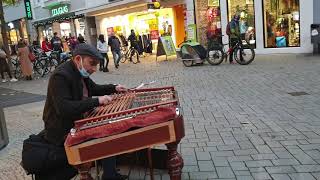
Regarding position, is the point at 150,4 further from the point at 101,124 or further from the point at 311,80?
the point at 101,124

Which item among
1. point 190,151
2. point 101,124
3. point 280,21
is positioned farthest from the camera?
point 280,21

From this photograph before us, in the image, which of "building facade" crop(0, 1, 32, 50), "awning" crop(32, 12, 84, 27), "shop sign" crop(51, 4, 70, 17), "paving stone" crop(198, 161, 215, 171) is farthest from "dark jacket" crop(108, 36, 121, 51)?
"building facade" crop(0, 1, 32, 50)

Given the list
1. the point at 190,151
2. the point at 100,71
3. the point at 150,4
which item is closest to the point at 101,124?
the point at 190,151

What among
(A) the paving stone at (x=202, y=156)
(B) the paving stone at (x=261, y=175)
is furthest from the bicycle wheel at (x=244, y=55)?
(B) the paving stone at (x=261, y=175)

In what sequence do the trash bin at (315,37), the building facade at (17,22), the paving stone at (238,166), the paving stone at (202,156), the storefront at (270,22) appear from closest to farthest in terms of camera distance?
the paving stone at (238,166) < the paving stone at (202,156) < the trash bin at (315,37) < the storefront at (270,22) < the building facade at (17,22)

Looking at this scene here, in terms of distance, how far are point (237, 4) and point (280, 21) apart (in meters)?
2.29

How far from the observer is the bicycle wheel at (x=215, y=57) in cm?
1560

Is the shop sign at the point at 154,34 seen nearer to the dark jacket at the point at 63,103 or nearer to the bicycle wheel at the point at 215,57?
the bicycle wheel at the point at 215,57

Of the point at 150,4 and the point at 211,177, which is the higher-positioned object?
the point at 150,4

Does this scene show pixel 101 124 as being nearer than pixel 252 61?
Yes

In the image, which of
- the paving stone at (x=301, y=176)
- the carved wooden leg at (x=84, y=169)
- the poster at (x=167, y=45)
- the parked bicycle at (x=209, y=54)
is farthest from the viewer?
the poster at (x=167, y=45)

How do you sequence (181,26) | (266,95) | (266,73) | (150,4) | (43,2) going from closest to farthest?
(266,95) → (266,73) → (150,4) → (181,26) → (43,2)

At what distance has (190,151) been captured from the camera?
5.57 m

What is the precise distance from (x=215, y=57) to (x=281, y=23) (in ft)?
12.7
